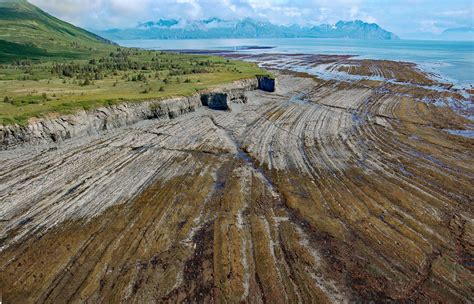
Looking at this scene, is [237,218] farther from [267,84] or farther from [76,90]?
[267,84]

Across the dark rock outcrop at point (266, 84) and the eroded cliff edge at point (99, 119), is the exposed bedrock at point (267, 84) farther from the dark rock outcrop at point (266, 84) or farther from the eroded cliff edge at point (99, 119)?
the eroded cliff edge at point (99, 119)

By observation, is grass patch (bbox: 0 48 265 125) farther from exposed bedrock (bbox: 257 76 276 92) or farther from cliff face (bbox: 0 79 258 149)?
exposed bedrock (bbox: 257 76 276 92)

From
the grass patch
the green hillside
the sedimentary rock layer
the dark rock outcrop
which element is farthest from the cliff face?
the green hillside

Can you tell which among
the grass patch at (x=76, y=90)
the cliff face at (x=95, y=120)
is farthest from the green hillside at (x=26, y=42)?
the cliff face at (x=95, y=120)

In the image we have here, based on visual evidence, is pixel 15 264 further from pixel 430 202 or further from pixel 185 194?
pixel 430 202

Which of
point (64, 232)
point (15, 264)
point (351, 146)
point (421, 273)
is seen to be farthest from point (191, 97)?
point (421, 273)

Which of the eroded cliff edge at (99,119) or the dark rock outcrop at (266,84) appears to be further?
the dark rock outcrop at (266,84)

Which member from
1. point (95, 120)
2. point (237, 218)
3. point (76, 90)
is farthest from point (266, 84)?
point (237, 218)
